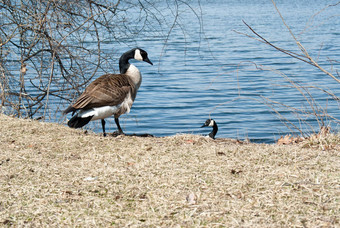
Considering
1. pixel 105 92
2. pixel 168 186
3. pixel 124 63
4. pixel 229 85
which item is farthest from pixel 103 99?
pixel 229 85

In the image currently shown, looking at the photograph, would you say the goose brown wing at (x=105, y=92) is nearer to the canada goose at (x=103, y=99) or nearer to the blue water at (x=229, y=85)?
the canada goose at (x=103, y=99)

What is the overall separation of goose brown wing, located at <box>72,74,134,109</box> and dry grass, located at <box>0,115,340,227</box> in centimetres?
153

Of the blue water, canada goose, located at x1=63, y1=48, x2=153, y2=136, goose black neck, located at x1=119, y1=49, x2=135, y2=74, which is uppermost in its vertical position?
goose black neck, located at x1=119, y1=49, x2=135, y2=74

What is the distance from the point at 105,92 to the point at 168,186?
12.1 feet

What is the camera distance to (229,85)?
1906cm

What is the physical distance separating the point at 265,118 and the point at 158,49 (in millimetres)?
12765

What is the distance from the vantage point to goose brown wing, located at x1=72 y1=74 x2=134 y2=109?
306 inches

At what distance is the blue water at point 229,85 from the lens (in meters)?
12.6

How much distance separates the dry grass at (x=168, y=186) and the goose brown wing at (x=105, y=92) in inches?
60.2

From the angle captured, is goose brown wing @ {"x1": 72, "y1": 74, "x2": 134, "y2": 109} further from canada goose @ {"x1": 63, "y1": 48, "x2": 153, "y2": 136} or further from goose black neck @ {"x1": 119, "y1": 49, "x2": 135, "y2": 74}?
goose black neck @ {"x1": 119, "y1": 49, "x2": 135, "y2": 74}

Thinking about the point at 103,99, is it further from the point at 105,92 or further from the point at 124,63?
the point at 124,63

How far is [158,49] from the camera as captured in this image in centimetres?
2625

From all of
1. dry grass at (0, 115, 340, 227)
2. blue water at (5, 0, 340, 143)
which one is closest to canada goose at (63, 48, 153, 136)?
blue water at (5, 0, 340, 143)

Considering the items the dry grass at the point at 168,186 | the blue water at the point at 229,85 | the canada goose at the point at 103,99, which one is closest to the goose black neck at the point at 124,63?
the canada goose at the point at 103,99
